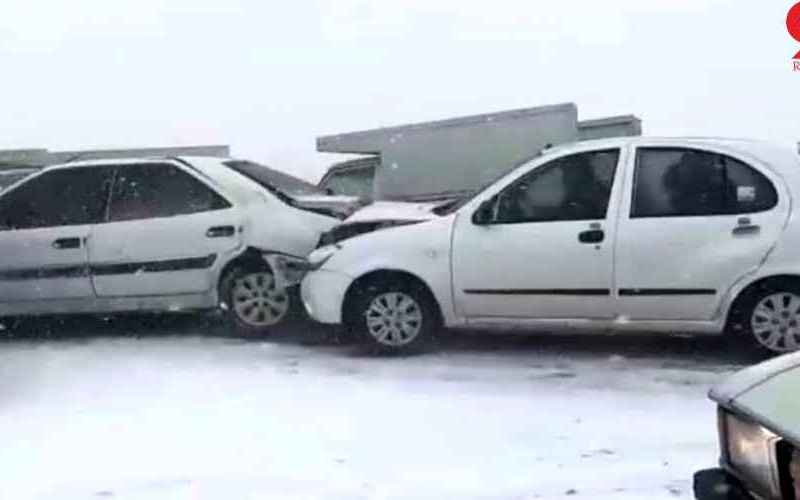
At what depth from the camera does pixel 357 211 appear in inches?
329

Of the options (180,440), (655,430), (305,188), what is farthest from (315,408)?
(305,188)

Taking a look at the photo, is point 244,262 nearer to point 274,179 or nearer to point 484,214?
point 274,179

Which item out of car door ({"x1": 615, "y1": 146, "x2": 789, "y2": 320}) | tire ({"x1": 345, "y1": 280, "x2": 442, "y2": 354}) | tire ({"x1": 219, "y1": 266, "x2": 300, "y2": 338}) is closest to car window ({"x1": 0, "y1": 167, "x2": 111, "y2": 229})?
tire ({"x1": 219, "y1": 266, "x2": 300, "y2": 338})

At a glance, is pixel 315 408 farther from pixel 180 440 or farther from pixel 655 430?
pixel 655 430

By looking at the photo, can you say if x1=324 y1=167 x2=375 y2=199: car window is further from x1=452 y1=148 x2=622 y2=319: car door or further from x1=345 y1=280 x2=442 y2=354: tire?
x1=452 y1=148 x2=622 y2=319: car door

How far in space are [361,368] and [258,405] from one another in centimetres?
113

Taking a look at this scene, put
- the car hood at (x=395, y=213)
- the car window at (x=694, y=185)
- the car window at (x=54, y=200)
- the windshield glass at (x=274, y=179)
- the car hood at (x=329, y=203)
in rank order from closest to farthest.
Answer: the car window at (x=694, y=185) → the car hood at (x=395, y=213) → the car window at (x=54, y=200) → the car hood at (x=329, y=203) → the windshield glass at (x=274, y=179)

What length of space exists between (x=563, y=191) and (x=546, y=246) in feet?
1.28

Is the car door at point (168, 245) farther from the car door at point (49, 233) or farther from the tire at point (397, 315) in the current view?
the tire at point (397, 315)

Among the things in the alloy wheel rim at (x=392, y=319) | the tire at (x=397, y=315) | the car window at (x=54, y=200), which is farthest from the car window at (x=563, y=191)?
the car window at (x=54, y=200)

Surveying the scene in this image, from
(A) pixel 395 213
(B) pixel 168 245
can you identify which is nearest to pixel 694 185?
(A) pixel 395 213

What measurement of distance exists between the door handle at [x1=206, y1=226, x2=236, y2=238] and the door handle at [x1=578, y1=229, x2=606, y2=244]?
8.86 feet

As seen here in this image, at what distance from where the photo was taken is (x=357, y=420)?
5930 mm

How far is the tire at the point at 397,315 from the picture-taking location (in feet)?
24.7
